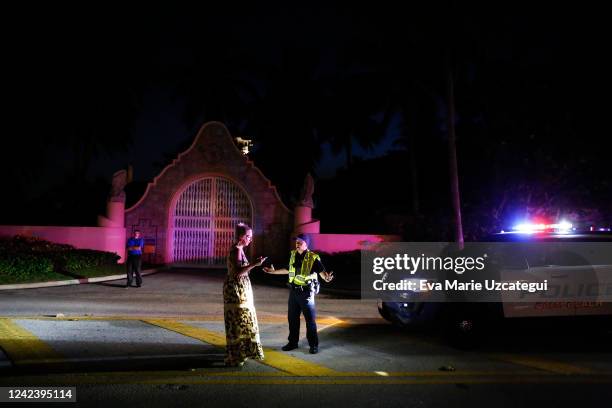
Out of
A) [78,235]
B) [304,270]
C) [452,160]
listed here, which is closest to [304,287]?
[304,270]

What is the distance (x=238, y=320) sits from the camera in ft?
21.4

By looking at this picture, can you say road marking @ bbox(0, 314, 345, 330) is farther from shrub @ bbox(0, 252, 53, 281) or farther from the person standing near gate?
shrub @ bbox(0, 252, 53, 281)

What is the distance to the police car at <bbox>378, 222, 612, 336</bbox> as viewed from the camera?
7.89 metres

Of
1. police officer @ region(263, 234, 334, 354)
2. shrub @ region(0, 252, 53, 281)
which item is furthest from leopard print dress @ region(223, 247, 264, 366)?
shrub @ region(0, 252, 53, 281)

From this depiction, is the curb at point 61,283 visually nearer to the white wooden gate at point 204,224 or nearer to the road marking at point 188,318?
the white wooden gate at point 204,224

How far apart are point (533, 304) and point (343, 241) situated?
14.4 metres

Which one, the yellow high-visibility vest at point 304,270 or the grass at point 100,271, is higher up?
the yellow high-visibility vest at point 304,270

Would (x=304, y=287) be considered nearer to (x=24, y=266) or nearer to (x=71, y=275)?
(x=24, y=266)

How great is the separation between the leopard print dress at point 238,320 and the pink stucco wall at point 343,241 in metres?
15.3

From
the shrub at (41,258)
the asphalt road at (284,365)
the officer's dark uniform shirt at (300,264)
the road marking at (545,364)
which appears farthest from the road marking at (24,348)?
the shrub at (41,258)

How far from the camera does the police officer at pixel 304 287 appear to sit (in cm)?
743

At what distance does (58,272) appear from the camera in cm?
1730

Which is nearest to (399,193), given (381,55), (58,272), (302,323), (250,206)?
(381,55)

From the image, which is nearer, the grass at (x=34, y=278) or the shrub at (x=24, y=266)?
the grass at (x=34, y=278)
